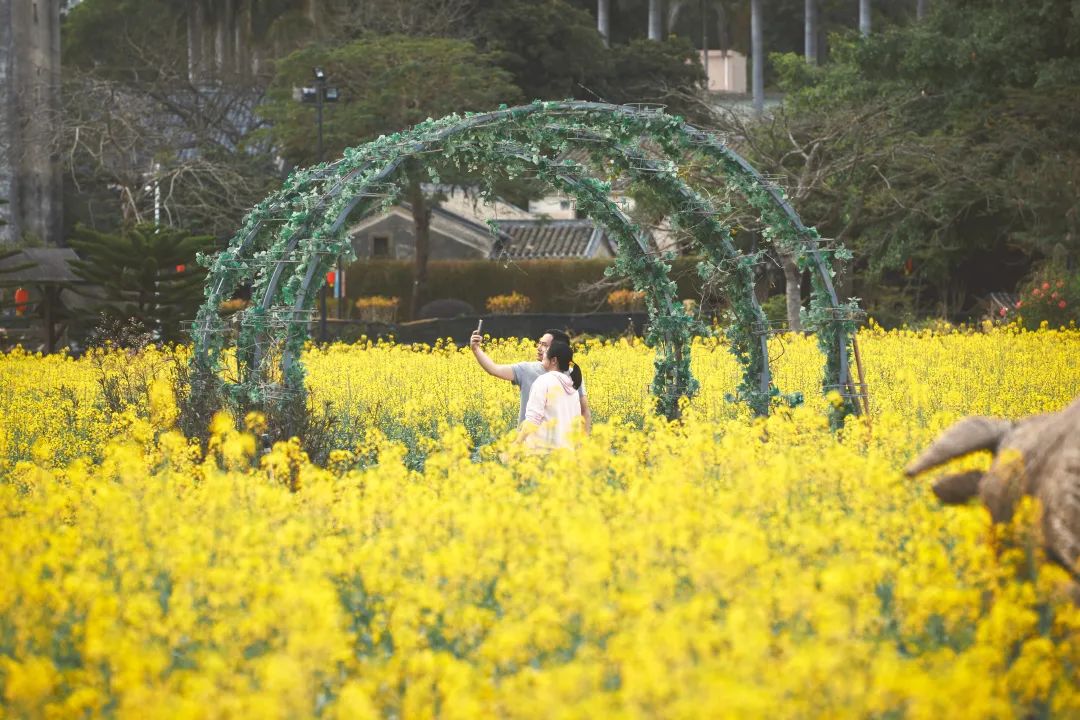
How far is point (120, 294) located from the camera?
2345 centimetres

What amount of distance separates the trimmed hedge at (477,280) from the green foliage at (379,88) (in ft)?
11.9

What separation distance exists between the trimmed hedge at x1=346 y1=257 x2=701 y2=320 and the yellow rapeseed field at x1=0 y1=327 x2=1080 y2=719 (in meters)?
29.8

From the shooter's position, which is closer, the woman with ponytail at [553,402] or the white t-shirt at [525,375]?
the woman with ponytail at [553,402]

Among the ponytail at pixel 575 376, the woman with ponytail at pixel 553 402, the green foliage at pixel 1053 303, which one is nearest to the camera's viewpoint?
the woman with ponytail at pixel 553 402

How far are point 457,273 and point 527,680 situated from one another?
35329 mm

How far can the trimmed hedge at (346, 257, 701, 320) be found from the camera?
3909 centimetres

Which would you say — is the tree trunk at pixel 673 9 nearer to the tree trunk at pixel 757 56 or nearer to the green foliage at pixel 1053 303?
the tree trunk at pixel 757 56

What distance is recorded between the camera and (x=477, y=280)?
4003 cm

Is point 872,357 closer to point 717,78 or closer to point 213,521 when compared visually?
point 213,521

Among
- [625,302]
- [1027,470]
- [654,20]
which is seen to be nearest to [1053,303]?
[625,302]

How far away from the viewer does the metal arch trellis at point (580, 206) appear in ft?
39.0

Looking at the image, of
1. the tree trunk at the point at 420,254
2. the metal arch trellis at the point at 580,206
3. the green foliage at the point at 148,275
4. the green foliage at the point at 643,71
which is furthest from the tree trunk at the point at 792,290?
the green foliage at the point at 643,71

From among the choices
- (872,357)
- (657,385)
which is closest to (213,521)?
(657,385)

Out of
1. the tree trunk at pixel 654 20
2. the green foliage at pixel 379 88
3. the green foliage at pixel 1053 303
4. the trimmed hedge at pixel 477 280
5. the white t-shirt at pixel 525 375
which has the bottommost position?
the white t-shirt at pixel 525 375
